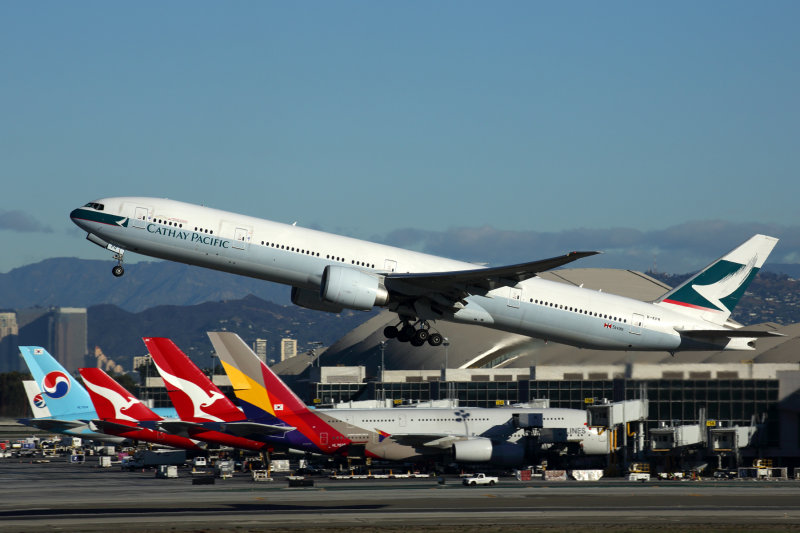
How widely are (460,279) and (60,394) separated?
1761 inches

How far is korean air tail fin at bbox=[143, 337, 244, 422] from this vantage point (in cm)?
7256

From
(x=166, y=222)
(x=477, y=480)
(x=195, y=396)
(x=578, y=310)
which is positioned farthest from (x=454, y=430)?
(x=166, y=222)

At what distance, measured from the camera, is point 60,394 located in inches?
3356

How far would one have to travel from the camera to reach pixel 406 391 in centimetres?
12575

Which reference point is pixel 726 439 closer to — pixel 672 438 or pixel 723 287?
pixel 672 438

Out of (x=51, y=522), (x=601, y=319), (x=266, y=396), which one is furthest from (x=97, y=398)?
(x=601, y=319)

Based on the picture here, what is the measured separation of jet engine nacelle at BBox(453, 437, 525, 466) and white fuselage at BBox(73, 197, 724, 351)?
13511mm

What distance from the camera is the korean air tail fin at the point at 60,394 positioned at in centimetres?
8500

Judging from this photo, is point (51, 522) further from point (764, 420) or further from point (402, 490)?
point (764, 420)

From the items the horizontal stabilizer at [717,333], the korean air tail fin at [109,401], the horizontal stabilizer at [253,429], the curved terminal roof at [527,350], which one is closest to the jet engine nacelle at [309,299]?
the horizontal stabilizer at [253,429]

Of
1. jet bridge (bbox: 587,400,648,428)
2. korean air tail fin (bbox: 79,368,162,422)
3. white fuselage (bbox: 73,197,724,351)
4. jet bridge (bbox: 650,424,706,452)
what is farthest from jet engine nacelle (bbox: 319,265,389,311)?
korean air tail fin (bbox: 79,368,162,422)

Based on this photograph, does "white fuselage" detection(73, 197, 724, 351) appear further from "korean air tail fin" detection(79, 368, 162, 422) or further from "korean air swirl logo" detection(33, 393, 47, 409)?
"korean air swirl logo" detection(33, 393, 47, 409)

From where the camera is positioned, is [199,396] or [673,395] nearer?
[199,396]

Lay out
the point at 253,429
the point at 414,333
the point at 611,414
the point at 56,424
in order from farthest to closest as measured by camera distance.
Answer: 1. the point at 56,424
2. the point at 611,414
3. the point at 253,429
4. the point at 414,333
